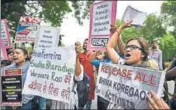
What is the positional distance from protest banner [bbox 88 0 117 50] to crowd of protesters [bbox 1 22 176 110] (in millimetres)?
207

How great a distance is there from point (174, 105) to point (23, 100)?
10.6ft

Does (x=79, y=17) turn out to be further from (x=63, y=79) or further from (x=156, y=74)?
(x=156, y=74)

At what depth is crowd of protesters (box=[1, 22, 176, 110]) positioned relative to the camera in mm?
4328

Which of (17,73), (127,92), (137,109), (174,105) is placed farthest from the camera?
(17,73)

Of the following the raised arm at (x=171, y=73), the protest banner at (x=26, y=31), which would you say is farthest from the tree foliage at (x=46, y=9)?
A: the raised arm at (x=171, y=73)

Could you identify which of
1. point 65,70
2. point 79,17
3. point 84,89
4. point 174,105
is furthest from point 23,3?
point 174,105

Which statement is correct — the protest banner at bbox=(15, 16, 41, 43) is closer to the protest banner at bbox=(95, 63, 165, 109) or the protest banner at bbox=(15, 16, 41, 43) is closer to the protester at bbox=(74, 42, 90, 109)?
the protester at bbox=(74, 42, 90, 109)

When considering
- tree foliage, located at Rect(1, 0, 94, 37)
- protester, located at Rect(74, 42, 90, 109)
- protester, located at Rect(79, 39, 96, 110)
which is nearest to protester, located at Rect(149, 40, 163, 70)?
protester, located at Rect(79, 39, 96, 110)

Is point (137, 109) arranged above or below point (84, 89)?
above

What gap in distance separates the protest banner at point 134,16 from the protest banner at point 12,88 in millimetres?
1716

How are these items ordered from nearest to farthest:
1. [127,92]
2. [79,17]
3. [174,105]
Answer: [127,92] → [174,105] → [79,17]

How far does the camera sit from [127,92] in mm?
3602

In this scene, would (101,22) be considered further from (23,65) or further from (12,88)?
(12,88)

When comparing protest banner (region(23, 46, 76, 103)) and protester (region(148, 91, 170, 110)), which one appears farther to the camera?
protest banner (region(23, 46, 76, 103))
